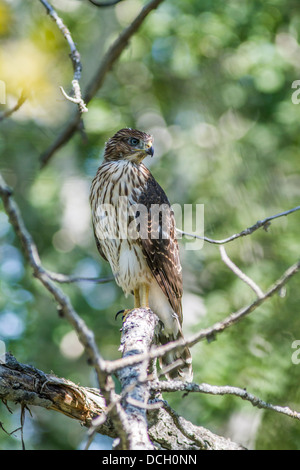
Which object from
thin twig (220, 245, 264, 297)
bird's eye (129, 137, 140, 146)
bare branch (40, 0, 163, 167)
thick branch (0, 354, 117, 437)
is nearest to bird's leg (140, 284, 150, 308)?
bird's eye (129, 137, 140, 146)

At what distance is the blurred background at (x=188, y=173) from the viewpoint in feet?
19.4

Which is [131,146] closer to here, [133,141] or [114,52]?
[133,141]

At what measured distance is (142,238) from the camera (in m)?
4.52

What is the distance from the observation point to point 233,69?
7832 millimetres

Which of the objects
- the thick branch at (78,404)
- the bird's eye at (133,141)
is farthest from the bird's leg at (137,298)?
the thick branch at (78,404)

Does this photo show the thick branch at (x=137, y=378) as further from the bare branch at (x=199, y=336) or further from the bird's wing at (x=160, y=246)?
the bird's wing at (x=160, y=246)

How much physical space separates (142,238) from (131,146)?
0.89 m

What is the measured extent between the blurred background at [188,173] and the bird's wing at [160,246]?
4.55 ft

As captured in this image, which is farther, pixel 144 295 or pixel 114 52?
pixel 144 295

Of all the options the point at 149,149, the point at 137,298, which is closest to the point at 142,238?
the point at 137,298

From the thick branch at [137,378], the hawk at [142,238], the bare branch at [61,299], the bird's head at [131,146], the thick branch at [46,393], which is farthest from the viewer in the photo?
the bird's head at [131,146]

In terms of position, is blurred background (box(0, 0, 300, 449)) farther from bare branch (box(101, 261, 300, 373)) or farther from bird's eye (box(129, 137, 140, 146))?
bare branch (box(101, 261, 300, 373))

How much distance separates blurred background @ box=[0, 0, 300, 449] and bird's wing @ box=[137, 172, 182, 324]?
1.39 meters
